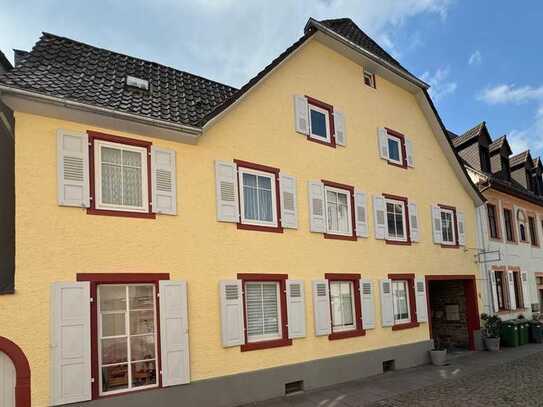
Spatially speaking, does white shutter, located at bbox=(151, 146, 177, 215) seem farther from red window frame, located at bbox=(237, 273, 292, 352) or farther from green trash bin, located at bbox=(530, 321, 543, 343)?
green trash bin, located at bbox=(530, 321, 543, 343)

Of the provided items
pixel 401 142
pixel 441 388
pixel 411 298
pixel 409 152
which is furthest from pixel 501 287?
pixel 441 388

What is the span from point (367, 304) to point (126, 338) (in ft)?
22.7

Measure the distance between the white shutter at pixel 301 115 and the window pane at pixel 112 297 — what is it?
6038 millimetres

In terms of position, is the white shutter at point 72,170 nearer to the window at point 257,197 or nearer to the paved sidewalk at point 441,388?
the window at point 257,197

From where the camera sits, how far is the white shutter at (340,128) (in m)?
13.2

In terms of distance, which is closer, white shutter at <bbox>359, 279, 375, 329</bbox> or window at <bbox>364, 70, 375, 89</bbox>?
white shutter at <bbox>359, 279, 375, 329</bbox>

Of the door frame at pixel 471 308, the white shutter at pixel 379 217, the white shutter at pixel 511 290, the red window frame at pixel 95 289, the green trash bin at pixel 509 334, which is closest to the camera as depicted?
the red window frame at pixel 95 289

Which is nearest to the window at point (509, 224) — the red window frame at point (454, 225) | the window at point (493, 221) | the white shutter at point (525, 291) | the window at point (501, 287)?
the window at point (493, 221)

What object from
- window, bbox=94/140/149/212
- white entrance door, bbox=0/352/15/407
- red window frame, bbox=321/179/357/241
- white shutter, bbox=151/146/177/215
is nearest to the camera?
white entrance door, bbox=0/352/15/407

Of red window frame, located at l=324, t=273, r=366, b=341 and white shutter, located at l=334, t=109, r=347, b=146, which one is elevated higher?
white shutter, located at l=334, t=109, r=347, b=146

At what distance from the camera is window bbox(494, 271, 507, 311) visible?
19062mm

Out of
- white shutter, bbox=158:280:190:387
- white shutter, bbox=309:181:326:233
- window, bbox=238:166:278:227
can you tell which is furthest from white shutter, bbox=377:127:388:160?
white shutter, bbox=158:280:190:387

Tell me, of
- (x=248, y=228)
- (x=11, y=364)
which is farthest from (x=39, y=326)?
(x=248, y=228)

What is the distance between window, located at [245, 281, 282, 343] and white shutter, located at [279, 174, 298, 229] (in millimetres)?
1487
